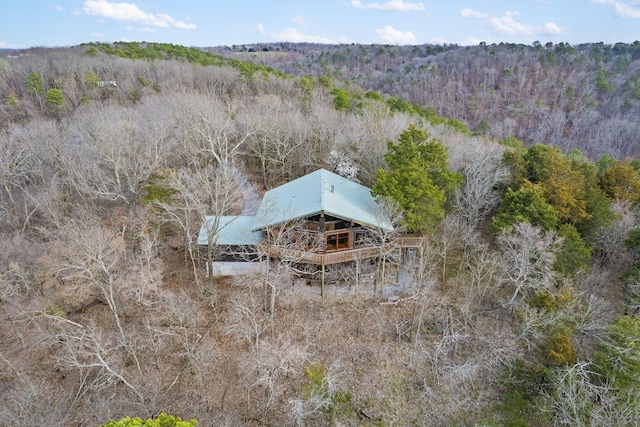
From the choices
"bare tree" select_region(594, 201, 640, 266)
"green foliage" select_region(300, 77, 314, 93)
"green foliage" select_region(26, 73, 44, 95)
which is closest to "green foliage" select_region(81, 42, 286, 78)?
"green foliage" select_region(300, 77, 314, 93)

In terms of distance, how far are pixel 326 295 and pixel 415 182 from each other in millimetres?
9145

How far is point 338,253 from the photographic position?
2189 cm

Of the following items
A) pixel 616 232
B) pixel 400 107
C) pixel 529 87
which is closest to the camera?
pixel 616 232

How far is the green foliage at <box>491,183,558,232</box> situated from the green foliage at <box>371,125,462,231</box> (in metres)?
3.75

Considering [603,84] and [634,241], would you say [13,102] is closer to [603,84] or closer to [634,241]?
[634,241]

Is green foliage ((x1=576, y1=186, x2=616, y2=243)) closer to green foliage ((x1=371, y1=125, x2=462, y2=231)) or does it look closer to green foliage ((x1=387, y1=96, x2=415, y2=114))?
green foliage ((x1=371, y1=125, x2=462, y2=231))

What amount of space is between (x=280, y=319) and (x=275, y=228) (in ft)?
18.7

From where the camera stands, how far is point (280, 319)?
71.0 ft

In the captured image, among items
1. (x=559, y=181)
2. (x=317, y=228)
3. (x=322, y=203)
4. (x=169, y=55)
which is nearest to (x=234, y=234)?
(x=317, y=228)

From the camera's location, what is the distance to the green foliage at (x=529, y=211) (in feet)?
71.2

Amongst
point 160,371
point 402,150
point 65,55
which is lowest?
point 160,371

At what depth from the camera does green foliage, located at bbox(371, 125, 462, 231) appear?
72.9 feet

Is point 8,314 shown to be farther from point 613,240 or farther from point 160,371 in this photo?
point 613,240

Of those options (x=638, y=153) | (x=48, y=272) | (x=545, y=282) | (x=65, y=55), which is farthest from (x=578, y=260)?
(x=65, y=55)
